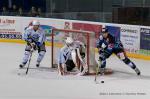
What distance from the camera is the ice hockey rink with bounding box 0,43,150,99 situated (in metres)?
9.54

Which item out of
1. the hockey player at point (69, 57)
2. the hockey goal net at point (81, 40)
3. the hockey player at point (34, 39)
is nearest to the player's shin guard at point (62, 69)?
the hockey player at point (69, 57)

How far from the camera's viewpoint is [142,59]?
47.1 feet

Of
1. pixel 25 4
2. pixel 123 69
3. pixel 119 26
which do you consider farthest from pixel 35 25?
pixel 25 4

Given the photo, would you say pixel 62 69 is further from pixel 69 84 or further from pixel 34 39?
pixel 34 39

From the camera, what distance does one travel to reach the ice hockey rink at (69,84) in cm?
954

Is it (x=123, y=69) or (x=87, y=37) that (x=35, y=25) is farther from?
(x=123, y=69)

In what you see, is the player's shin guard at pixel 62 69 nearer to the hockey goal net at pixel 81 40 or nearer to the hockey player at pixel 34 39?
the hockey goal net at pixel 81 40

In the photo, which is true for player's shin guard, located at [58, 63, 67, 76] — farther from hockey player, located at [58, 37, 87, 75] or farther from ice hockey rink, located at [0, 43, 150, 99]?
ice hockey rink, located at [0, 43, 150, 99]

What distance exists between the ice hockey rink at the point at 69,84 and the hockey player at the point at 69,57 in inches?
9.7

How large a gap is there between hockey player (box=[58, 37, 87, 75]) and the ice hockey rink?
246 millimetres

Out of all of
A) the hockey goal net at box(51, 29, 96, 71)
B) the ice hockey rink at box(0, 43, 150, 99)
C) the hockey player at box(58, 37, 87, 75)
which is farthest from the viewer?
the hockey goal net at box(51, 29, 96, 71)

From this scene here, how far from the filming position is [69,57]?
11781 millimetres

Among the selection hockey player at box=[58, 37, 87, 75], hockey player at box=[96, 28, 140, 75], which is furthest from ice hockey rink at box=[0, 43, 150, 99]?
hockey player at box=[96, 28, 140, 75]

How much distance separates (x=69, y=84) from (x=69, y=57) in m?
1.18
